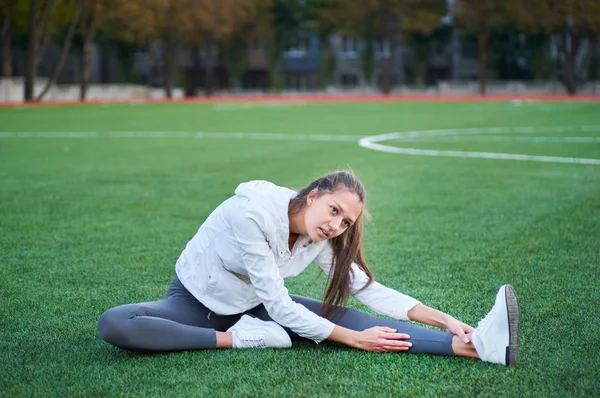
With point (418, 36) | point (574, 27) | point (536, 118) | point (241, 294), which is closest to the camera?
point (241, 294)

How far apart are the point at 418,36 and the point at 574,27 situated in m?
14.6

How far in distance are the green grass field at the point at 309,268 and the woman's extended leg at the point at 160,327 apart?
7 cm

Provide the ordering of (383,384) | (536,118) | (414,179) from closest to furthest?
(383,384) → (414,179) → (536,118)

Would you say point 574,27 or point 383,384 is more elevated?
point 574,27

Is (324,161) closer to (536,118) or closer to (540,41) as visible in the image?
(536,118)

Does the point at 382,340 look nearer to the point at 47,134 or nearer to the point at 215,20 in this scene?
the point at 47,134

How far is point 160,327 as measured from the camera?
3.79 metres

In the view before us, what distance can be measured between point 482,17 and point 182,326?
50.9 m

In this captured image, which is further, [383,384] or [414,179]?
[414,179]

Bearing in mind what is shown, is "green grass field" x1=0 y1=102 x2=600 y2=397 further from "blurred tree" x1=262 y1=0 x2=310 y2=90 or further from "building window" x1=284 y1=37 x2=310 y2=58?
"building window" x1=284 y1=37 x2=310 y2=58

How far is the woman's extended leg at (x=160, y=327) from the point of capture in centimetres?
376

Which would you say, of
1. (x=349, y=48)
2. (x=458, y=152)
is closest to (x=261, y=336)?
(x=458, y=152)

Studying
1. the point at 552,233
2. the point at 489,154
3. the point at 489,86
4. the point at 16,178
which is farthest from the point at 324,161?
the point at 489,86

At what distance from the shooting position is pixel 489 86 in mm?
57438
